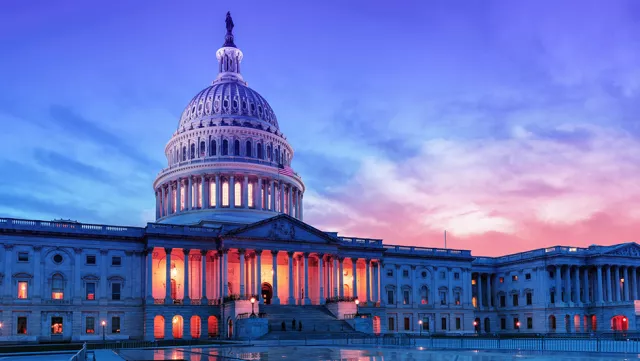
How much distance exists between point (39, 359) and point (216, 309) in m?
46.3

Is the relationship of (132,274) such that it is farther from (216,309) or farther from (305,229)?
(305,229)

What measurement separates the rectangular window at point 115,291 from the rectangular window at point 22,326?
10.6 metres

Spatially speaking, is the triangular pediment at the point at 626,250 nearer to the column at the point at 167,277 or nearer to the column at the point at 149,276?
the column at the point at 167,277

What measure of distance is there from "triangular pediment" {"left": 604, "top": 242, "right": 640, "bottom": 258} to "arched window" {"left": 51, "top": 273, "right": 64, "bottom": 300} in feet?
275

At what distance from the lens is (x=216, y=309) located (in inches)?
3632

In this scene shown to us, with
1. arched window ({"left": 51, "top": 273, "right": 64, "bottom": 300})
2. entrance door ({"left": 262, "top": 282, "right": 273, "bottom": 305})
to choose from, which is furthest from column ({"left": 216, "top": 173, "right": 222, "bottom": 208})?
arched window ({"left": 51, "top": 273, "right": 64, "bottom": 300})

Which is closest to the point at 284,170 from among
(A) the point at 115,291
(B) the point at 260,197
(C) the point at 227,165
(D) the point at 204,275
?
(B) the point at 260,197

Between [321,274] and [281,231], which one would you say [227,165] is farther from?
[321,274]

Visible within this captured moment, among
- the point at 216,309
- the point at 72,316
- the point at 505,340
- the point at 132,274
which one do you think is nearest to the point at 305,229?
the point at 216,309

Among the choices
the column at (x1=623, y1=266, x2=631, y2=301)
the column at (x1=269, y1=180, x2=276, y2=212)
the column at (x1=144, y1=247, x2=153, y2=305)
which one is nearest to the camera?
the column at (x1=144, y1=247, x2=153, y2=305)

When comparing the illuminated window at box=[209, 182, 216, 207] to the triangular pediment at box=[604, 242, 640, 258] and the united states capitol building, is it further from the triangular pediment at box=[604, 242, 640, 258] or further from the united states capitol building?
the triangular pediment at box=[604, 242, 640, 258]

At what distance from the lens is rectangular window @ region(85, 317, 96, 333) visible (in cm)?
8738

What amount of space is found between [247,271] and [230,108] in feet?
123

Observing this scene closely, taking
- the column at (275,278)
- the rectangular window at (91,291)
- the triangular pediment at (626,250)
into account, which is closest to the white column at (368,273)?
the column at (275,278)
